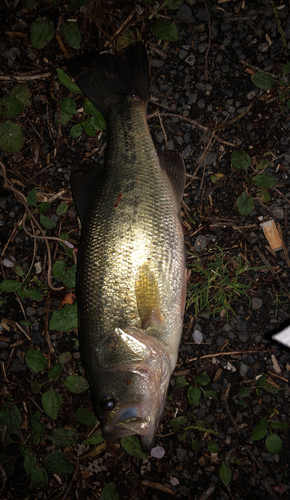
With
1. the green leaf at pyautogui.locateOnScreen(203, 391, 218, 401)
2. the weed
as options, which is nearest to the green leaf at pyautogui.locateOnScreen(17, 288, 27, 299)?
the weed

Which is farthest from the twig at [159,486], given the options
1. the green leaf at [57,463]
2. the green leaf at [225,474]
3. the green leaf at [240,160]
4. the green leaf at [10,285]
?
the green leaf at [240,160]

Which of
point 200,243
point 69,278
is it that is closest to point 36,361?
point 69,278

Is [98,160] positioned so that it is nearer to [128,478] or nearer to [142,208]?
[142,208]

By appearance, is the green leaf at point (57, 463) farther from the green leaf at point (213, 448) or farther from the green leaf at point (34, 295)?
the green leaf at point (34, 295)

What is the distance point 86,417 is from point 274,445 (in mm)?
1778

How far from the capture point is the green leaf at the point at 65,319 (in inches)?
116

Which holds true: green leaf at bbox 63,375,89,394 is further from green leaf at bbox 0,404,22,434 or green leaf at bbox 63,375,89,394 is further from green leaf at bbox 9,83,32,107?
green leaf at bbox 9,83,32,107

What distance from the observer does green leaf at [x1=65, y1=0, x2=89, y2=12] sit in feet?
9.64

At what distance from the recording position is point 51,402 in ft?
9.71

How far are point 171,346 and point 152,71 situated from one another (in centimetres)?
265

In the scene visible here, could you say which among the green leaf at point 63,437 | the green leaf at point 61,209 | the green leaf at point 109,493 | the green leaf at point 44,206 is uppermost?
the green leaf at point 44,206

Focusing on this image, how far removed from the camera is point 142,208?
2.36m

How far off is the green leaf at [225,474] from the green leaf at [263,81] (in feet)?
11.9

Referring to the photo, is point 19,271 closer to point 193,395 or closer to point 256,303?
point 193,395
